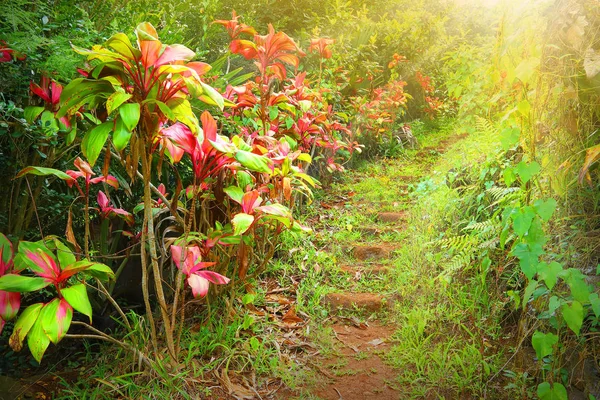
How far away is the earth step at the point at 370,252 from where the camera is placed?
367cm

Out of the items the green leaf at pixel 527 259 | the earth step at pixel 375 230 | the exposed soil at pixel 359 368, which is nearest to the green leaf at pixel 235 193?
the exposed soil at pixel 359 368

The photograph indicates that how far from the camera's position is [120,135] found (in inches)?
60.4

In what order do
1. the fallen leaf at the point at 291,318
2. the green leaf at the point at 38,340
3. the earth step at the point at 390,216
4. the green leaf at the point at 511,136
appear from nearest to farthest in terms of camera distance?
1. the green leaf at the point at 38,340
2. the green leaf at the point at 511,136
3. the fallen leaf at the point at 291,318
4. the earth step at the point at 390,216

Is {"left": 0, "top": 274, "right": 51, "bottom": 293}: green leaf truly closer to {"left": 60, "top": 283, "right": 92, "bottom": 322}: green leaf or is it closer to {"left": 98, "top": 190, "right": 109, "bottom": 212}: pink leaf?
{"left": 60, "top": 283, "right": 92, "bottom": 322}: green leaf

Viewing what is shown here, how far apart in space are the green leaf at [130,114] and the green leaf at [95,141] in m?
0.11

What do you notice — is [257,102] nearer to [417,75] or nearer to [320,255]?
[320,255]

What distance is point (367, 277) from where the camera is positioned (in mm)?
3389

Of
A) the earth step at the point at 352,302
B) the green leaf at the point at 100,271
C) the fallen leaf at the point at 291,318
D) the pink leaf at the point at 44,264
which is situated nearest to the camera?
the pink leaf at the point at 44,264

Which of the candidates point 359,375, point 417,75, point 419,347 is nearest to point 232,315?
point 359,375

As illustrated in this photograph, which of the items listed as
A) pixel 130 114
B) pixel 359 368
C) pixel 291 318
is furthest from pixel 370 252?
pixel 130 114

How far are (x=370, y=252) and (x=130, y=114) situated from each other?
2534 mm

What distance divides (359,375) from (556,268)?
1.14 meters

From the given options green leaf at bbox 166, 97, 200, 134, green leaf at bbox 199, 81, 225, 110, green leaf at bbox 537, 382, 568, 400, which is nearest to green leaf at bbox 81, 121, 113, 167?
green leaf at bbox 166, 97, 200, 134

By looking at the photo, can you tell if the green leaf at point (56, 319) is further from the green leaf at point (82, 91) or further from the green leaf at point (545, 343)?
the green leaf at point (545, 343)
